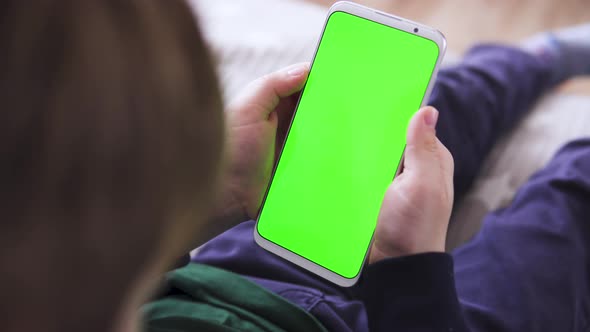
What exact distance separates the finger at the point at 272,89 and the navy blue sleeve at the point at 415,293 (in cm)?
15

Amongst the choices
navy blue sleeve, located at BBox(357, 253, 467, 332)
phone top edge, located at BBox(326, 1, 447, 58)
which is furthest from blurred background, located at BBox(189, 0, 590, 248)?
navy blue sleeve, located at BBox(357, 253, 467, 332)

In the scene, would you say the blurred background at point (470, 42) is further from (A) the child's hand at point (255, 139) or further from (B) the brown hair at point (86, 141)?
(B) the brown hair at point (86, 141)

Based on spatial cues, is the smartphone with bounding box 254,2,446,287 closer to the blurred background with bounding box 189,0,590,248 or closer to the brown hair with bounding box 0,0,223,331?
the blurred background with bounding box 189,0,590,248

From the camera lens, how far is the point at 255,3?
0.92 meters

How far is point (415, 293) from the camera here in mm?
371

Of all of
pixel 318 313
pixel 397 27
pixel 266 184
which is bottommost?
pixel 318 313

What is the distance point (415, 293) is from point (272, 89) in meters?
0.19

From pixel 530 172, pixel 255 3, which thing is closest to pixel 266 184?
pixel 530 172

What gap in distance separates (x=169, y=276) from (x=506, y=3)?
92 centimetres

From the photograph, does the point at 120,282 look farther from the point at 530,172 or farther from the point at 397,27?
the point at 530,172

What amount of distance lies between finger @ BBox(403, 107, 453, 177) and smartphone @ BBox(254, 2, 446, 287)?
13mm

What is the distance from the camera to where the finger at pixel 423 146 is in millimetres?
348

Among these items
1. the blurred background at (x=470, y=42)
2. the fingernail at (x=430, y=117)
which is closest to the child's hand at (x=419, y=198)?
the fingernail at (x=430, y=117)

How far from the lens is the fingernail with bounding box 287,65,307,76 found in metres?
0.39
